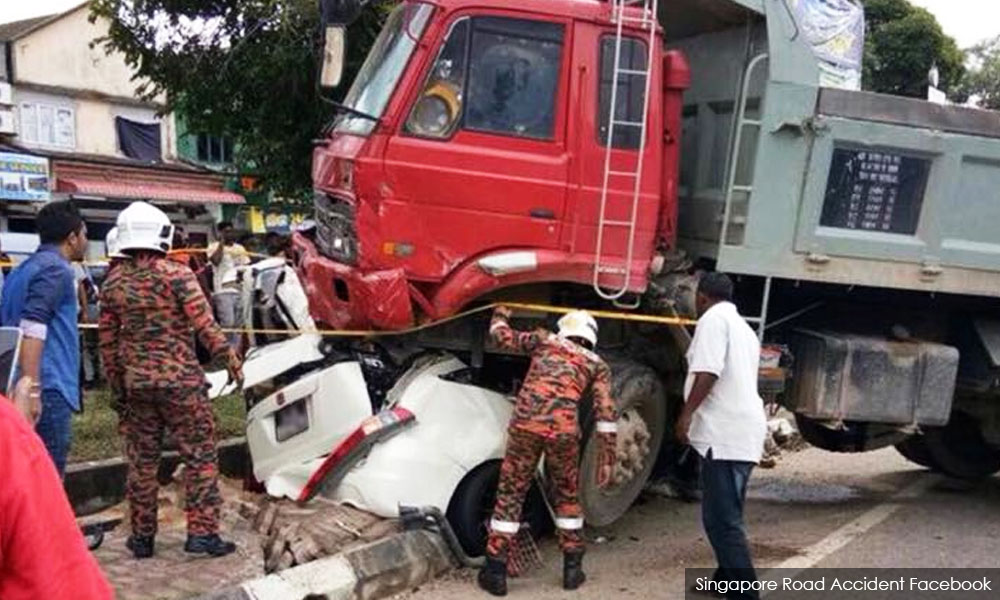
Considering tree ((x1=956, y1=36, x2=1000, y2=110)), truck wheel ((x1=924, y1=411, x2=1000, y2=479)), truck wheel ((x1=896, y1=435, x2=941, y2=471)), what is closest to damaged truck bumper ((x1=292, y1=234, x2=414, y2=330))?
truck wheel ((x1=896, y1=435, x2=941, y2=471))

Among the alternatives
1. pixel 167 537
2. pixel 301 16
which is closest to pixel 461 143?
pixel 167 537

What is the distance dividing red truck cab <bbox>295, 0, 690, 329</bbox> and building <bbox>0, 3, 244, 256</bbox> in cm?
1766

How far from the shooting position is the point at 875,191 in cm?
534

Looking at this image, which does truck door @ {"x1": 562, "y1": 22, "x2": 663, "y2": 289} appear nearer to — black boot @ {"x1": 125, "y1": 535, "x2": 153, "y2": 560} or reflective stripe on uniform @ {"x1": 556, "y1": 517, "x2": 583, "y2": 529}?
reflective stripe on uniform @ {"x1": 556, "y1": 517, "x2": 583, "y2": 529}

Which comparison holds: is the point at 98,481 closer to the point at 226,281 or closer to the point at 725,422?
the point at 725,422

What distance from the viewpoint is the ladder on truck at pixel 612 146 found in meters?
5.09

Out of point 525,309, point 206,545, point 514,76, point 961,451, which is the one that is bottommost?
point 961,451

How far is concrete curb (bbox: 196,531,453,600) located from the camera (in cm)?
409

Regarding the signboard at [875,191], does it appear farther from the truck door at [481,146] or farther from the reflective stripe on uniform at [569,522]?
the reflective stripe on uniform at [569,522]

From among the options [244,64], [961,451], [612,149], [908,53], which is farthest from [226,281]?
[908,53]

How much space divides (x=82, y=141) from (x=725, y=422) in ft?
76.5

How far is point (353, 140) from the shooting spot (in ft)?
16.8

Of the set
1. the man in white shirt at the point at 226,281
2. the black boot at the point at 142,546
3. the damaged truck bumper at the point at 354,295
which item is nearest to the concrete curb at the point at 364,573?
the black boot at the point at 142,546

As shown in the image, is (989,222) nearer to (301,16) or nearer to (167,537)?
(167,537)
